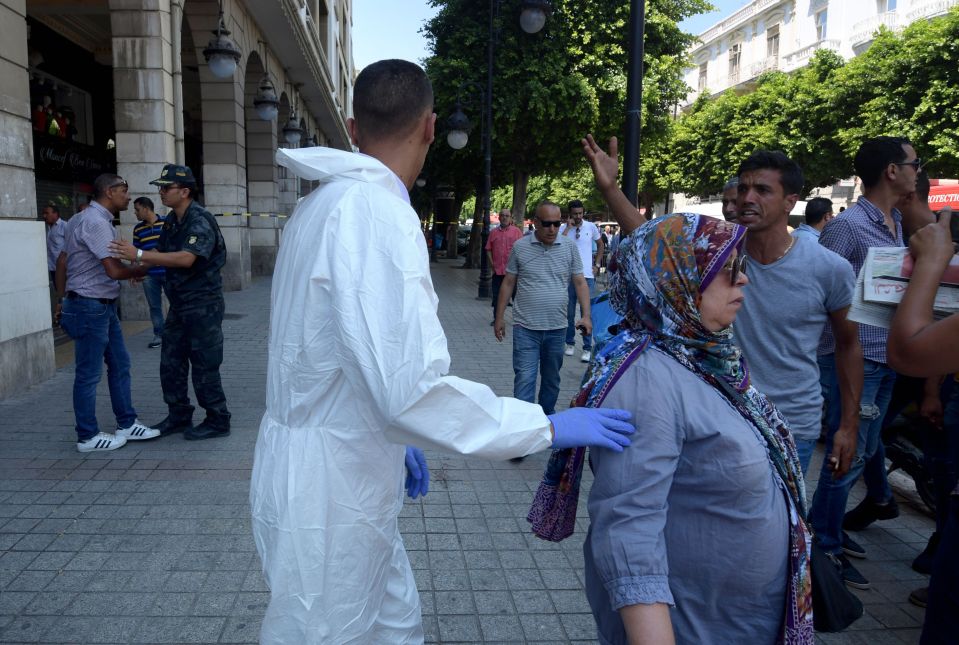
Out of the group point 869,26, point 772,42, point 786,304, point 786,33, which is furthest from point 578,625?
point 772,42

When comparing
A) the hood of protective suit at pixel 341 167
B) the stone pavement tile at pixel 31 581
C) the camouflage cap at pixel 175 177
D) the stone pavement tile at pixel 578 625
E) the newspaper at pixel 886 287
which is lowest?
the stone pavement tile at pixel 578 625

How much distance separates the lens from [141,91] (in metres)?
11.0

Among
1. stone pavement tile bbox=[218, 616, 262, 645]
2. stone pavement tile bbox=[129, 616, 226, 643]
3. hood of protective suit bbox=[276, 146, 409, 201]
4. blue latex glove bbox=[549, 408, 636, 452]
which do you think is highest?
hood of protective suit bbox=[276, 146, 409, 201]

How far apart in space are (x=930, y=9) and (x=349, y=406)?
138ft

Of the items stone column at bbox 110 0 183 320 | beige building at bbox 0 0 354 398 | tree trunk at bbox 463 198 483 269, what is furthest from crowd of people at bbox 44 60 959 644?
tree trunk at bbox 463 198 483 269

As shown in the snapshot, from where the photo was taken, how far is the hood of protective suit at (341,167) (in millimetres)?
1783

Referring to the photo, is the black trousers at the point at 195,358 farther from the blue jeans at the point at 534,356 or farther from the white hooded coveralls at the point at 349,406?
the white hooded coveralls at the point at 349,406

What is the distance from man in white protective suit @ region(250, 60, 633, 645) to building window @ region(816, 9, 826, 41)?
49.2m

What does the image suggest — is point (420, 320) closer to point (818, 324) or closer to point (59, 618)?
point (818, 324)

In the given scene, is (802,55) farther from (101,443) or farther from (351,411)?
(351,411)

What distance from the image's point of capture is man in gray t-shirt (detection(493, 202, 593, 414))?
5656 millimetres

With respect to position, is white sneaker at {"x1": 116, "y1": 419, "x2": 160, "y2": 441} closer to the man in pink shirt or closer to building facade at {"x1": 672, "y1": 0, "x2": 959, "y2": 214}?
the man in pink shirt

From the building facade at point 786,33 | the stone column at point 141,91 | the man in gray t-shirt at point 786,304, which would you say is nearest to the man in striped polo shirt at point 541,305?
the man in gray t-shirt at point 786,304

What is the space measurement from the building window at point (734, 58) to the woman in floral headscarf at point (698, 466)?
5794 centimetres
